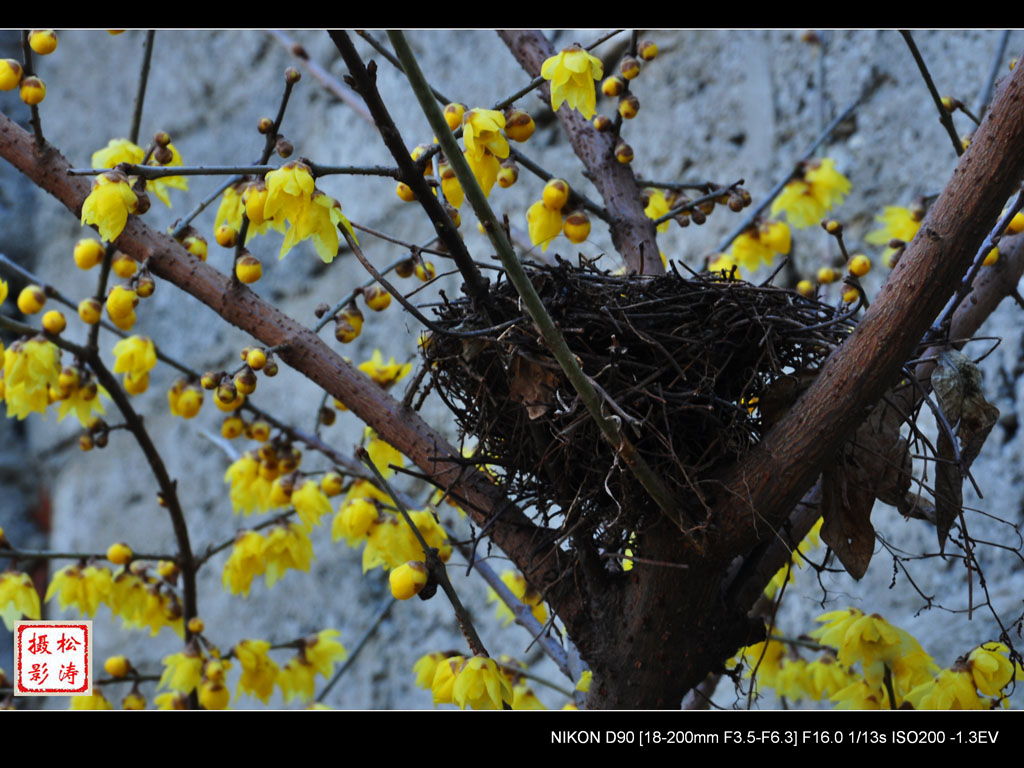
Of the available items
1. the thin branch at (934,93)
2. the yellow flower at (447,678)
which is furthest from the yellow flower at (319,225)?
the thin branch at (934,93)

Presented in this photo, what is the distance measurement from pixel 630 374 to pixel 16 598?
81cm

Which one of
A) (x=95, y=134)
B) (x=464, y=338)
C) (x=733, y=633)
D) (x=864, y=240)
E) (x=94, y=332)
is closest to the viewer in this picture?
(x=464, y=338)

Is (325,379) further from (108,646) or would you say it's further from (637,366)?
(108,646)

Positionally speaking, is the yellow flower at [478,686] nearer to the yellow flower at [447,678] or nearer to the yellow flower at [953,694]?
the yellow flower at [447,678]

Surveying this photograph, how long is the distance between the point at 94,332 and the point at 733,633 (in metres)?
0.79

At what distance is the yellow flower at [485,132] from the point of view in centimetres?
87

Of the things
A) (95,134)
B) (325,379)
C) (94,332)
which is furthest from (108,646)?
(325,379)

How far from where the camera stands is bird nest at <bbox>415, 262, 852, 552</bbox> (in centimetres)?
87

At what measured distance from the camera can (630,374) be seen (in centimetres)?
91

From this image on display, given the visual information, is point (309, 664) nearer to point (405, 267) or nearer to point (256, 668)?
point (256, 668)

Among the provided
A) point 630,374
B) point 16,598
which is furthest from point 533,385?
point 16,598

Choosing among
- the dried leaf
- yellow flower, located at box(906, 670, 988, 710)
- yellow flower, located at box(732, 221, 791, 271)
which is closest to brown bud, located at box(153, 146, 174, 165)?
the dried leaf

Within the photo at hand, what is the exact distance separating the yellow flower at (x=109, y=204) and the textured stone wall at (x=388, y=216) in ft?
2.32
